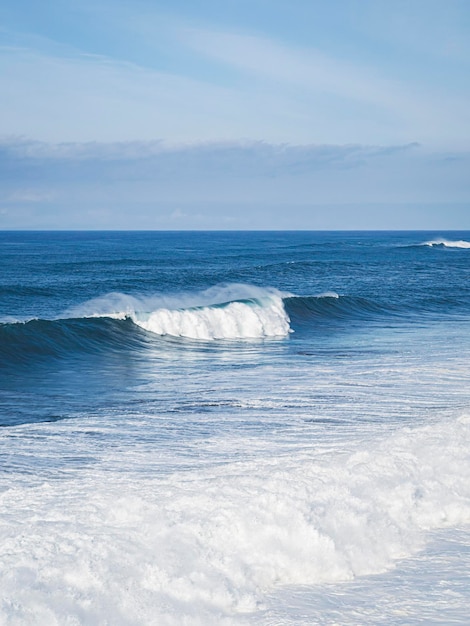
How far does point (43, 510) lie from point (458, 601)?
327 centimetres

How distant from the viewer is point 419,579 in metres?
5.19

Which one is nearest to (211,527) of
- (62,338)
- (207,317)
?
(62,338)

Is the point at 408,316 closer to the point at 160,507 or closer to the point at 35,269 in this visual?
the point at 160,507

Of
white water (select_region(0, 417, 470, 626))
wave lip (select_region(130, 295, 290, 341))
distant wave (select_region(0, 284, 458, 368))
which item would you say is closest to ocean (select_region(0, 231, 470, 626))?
white water (select_region(0, 417, 470, 626))

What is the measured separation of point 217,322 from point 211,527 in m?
16.1

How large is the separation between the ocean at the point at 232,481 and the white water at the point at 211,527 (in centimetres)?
2

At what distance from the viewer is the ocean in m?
4.86

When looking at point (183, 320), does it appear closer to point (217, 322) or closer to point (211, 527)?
point (217, 322)

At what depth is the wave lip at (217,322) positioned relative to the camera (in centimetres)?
2116

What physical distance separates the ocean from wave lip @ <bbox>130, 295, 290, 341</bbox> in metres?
2.24

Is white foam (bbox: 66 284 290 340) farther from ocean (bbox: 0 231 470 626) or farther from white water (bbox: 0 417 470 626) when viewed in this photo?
white water (bbox: 0 417 470 626)

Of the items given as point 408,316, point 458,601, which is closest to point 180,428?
point 458,601

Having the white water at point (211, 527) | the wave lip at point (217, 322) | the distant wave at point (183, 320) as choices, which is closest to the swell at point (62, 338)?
the distant wave at point (183, 320)

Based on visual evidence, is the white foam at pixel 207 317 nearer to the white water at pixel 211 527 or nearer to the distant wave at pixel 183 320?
the distant wave at pixel 183 320
